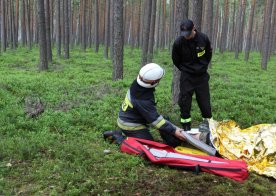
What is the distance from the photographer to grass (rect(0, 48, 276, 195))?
418cm

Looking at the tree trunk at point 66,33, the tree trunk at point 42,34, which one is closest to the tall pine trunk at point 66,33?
the tree trunk at point 66,33

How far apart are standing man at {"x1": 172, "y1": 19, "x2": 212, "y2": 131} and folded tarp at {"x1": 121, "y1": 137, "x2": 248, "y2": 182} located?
55.2 inches

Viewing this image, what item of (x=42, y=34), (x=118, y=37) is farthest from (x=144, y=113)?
(x=42, y=34)

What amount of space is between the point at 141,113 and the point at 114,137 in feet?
2.71

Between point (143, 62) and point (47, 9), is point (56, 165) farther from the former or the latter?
point (47, 9)

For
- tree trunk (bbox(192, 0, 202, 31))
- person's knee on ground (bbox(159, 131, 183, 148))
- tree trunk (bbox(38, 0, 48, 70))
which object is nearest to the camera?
person's knee on ground (bbox(159, 131, 183, 148))

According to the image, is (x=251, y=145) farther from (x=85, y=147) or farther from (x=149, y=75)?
(x=85, y=147)

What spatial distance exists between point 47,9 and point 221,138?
16.0m

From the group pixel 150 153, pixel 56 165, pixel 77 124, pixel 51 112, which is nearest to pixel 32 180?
pixel 56 165

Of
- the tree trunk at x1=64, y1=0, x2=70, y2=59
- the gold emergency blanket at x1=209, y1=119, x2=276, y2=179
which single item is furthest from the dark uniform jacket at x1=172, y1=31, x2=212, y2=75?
the tree trunk at x1=64, y1=0, x2=70, y2=59

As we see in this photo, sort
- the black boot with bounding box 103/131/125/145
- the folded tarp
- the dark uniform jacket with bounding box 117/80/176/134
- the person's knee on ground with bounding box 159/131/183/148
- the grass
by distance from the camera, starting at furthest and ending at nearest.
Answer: the black boot with bounding box 103/131/125/145
the person's knee on ground with bounding box 159/131/183/148
the dark uniform jacket with bounding box 117/80/176/134
the folded tarp
the grass

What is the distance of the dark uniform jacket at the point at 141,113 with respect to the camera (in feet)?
16.9

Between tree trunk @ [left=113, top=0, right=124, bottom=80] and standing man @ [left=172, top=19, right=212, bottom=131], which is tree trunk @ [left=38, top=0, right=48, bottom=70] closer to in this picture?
tree trunk @ [left=113, top=0, right=124, bottom=80]

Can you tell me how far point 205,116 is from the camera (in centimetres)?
651
